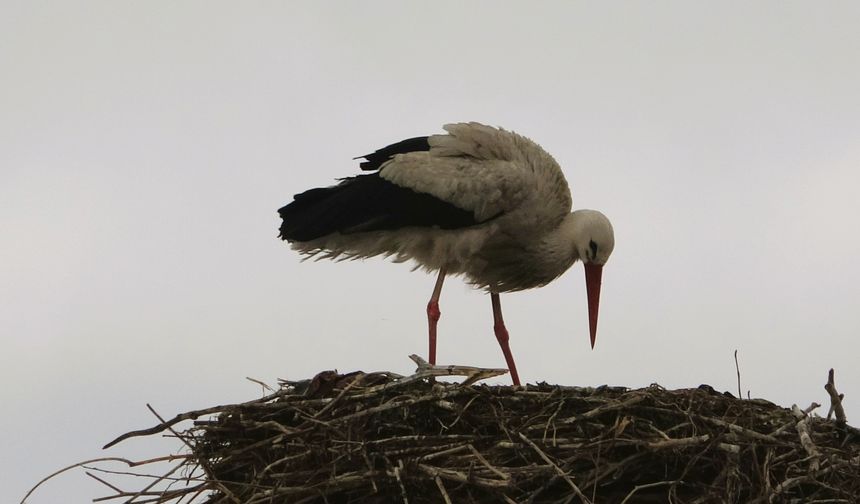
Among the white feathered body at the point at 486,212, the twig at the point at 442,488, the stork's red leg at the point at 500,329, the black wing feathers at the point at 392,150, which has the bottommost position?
the twig at the point at 442,488

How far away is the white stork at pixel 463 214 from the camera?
8320 millimetres

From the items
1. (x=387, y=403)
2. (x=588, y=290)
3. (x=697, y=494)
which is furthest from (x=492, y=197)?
(x=697, y=494)

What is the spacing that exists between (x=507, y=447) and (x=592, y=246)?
2633 mm

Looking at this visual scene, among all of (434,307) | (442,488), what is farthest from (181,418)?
(434,307)

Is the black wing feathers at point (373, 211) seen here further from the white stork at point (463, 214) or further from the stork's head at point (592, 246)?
the stork's head at point (592, 246)

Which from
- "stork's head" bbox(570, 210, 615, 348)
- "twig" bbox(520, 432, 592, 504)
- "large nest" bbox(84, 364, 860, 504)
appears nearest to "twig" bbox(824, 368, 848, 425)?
"large nest" bbox(84, 364, 860, 504)

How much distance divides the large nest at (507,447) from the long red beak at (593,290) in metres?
2.03

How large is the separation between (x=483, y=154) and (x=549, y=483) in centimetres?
301

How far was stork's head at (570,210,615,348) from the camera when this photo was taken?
8.41 m

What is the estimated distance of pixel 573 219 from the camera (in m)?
8.55

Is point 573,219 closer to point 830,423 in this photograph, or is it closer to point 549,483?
point 830,423

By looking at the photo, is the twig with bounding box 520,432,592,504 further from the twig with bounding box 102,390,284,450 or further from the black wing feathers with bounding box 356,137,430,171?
the black wing feathers with bounding box 356,137,430,171

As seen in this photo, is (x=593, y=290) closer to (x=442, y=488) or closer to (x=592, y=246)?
(x=592, y=246)

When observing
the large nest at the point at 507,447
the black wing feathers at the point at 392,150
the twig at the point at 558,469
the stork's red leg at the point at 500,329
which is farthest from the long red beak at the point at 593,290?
the twig at the point at 558,469
